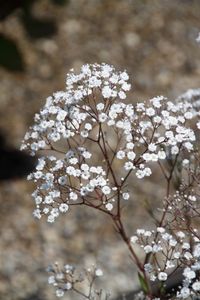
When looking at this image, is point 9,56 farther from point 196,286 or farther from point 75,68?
point 196,286

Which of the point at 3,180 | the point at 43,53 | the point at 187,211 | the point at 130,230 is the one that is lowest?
the point at 187,211

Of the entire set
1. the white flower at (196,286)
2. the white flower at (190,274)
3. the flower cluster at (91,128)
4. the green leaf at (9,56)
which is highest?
the green leaf at (9,56)

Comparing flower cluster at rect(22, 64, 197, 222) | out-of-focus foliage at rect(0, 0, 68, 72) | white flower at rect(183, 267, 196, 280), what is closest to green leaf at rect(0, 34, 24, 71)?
out-of-focus foliage at rect(0, 0, 68, 72)

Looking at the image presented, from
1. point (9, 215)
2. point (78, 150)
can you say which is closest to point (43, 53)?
point (9, 215)

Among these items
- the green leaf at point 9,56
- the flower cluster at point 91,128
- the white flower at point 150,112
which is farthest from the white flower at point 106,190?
the green leaf at point 9,56

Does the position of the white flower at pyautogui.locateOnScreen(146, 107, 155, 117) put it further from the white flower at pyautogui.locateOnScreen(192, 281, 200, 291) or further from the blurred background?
the blurred background

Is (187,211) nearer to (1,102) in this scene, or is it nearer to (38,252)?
(38,252)

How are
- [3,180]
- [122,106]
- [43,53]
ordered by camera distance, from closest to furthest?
[122,106] < [3,180] < [43,53]

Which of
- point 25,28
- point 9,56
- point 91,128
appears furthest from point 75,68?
point 91,128

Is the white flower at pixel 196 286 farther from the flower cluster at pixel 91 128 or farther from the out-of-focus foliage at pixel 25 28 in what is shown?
the out-of-focus foliage at pixel 25 28
